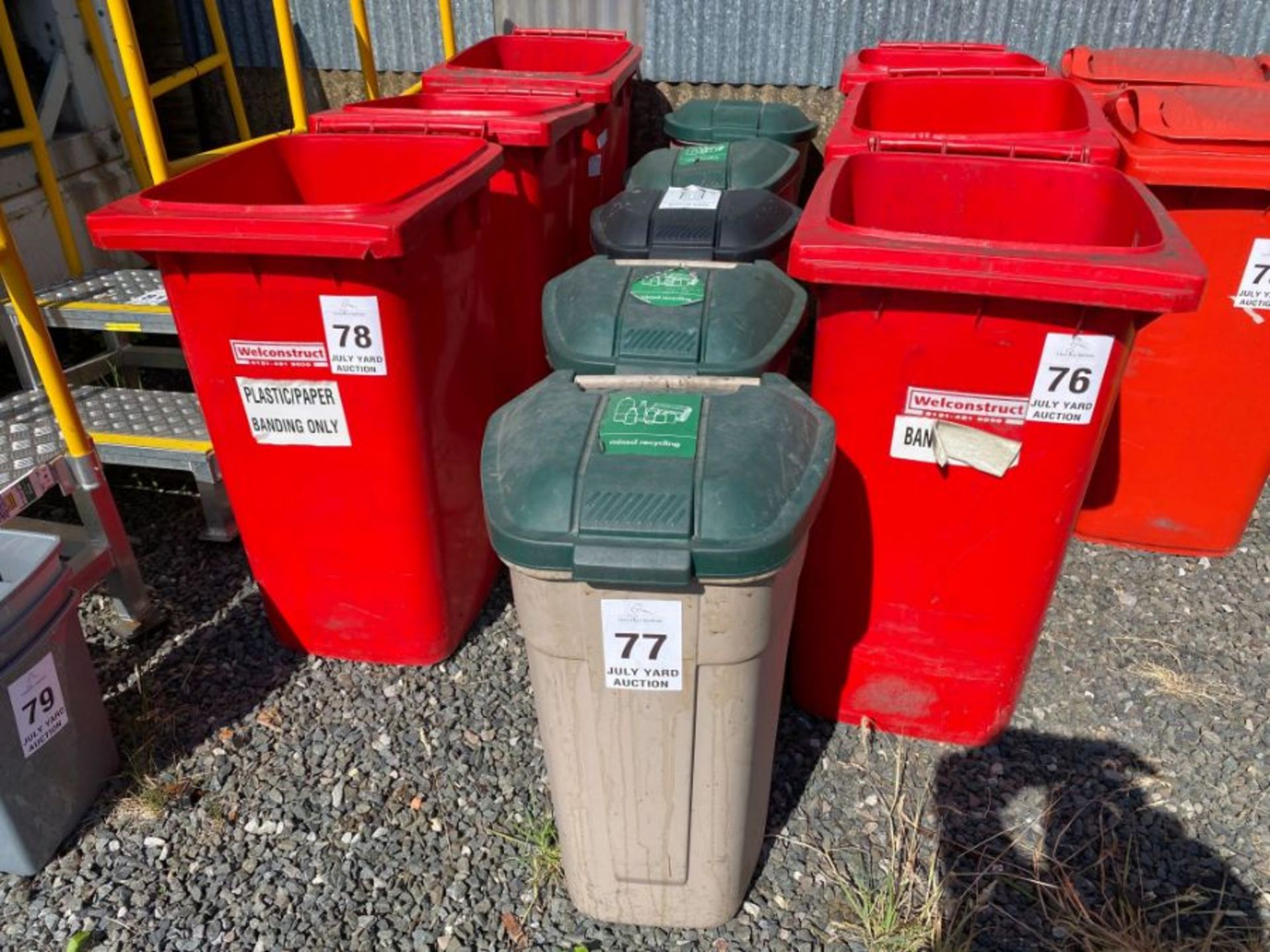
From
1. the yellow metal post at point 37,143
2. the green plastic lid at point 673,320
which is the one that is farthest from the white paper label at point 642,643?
the yellow metal post at point 37,143

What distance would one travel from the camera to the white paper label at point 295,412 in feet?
7.74

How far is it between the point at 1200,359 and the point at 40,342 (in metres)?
3.40

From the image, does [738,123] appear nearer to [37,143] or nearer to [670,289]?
[670,289]

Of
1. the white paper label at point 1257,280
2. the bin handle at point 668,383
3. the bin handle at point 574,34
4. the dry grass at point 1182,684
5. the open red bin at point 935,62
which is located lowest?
the dry grass at point 1182,684

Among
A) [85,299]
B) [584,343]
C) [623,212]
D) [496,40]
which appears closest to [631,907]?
[584,343]

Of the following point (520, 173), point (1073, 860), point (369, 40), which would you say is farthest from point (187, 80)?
point (1073, 860)

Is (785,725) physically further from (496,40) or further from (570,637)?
(496,40)

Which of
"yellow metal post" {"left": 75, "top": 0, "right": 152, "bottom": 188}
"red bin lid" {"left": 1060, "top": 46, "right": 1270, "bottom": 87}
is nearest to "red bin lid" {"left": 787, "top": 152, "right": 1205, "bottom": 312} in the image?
"red bin lid" {"left": 1060, "top": 46, "right": 1270, "bottom": 87}

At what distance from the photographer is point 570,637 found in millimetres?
1674

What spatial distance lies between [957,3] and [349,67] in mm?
3314

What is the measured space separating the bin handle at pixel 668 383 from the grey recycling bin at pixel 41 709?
53.9 inches

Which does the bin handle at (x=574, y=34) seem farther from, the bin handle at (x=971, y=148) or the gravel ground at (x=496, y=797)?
the gravel ground at (x=496, y=797)

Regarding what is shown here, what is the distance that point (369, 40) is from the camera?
14.2ft

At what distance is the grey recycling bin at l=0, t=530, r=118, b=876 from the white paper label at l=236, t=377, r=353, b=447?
21.9 inches
